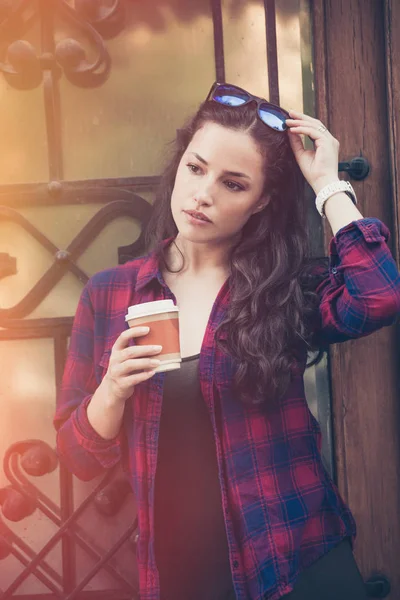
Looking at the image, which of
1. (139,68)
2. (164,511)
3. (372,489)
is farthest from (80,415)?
(139,68)

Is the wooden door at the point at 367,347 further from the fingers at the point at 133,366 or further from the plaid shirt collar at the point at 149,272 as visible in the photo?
the fingers at the point at 133,366

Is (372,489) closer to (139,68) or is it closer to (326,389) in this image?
(326,389)

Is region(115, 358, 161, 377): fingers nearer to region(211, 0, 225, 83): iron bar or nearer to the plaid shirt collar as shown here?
the plaid shirt collar

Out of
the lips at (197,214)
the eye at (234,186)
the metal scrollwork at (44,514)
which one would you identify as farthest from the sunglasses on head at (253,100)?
the metal scrollwork at (44,514)

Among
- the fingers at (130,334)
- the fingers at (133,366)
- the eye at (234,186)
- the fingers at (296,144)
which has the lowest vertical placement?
the fingers at (133,366)

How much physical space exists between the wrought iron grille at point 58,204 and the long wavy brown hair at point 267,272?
307 mm

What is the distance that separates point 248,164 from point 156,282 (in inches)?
15.5

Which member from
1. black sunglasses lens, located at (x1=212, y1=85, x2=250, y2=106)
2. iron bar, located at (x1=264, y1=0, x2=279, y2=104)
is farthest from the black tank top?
iron bar, located at (x1=264, y1=0, x2=279, y2=104)

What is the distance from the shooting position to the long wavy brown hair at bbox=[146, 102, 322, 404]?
4.39ft

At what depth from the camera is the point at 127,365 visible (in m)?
1.14

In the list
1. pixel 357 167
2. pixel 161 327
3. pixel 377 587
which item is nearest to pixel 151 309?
pixel 161 327

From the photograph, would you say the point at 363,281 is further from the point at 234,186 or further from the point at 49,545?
the point at 49,545

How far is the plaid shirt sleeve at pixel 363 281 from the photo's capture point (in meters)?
1.30

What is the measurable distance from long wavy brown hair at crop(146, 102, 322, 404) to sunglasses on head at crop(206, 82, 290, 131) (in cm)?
2
